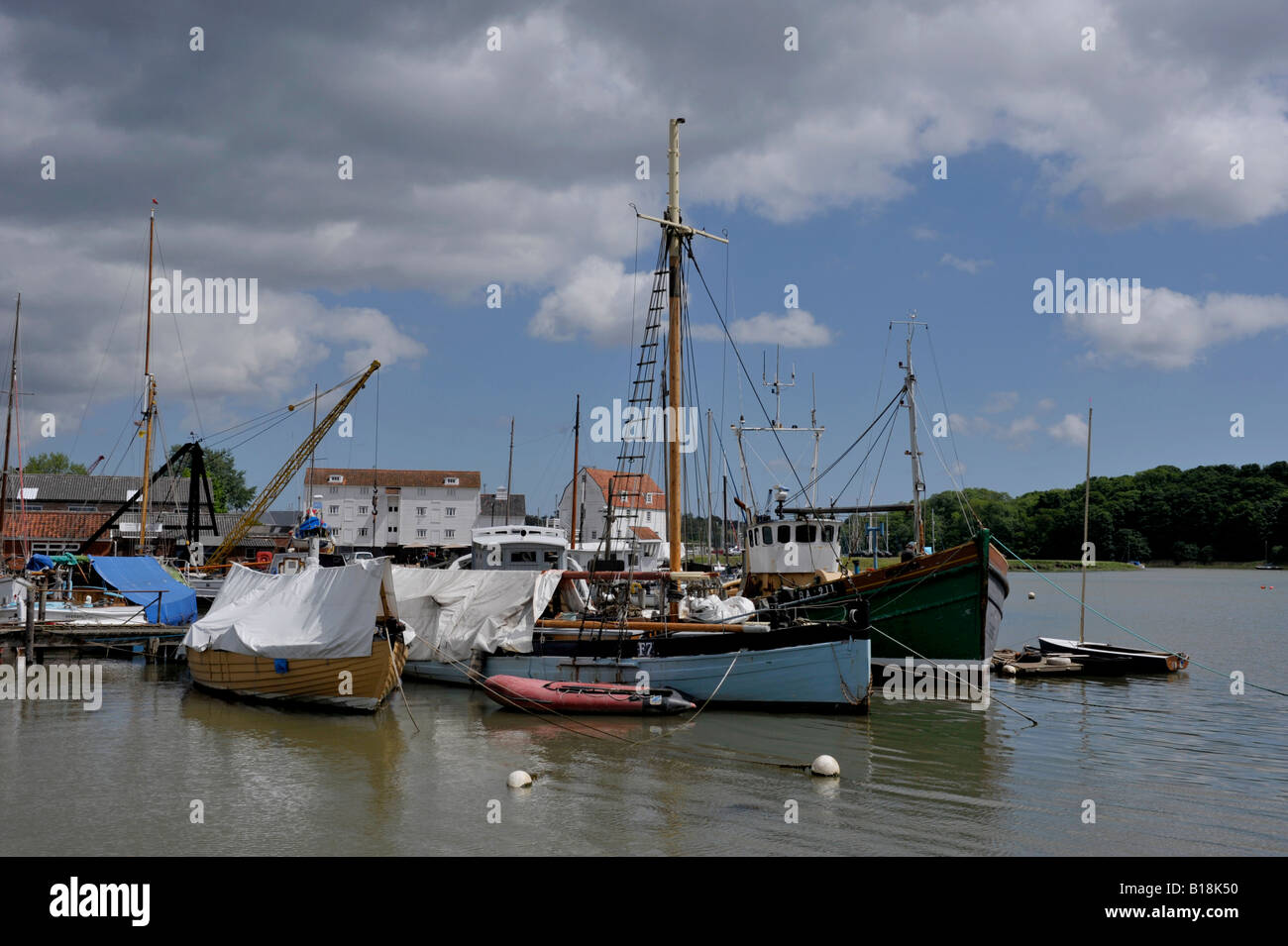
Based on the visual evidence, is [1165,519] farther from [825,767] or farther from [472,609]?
[825,767]

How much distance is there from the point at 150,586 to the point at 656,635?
25.7m

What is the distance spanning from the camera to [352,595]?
2062 centimetres

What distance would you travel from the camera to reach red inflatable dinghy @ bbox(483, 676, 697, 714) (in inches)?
773

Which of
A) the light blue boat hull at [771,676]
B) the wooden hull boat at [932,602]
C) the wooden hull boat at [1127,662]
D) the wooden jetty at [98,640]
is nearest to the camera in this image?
the light blue boat hull at [771,676]

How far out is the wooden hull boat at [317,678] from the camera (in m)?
20.4

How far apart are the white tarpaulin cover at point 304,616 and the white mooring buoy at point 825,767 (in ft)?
31.9

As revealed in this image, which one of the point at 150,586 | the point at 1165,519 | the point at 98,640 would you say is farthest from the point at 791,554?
the point at 1165,519

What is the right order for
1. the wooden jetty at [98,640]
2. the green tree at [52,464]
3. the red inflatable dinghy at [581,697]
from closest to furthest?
the red inflatable dinghy at [581,697] → the wooden jetty at [98,640] → the green tree at [52,464]

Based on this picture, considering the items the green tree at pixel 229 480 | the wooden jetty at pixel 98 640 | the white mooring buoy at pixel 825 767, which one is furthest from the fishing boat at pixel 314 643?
the green tree at pixel 229 480

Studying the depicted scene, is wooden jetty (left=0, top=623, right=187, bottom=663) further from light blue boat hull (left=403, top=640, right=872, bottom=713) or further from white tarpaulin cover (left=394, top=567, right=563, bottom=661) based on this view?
light blue boat hull (left=403, top=640, right=872, bottom=713)

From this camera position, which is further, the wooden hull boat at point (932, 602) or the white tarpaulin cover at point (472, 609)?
the wooden hull boat at point (932, 602)

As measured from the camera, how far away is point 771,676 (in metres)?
20.2

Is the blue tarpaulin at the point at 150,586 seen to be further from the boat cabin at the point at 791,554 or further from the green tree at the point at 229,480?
the green tree at the point at 229,480
